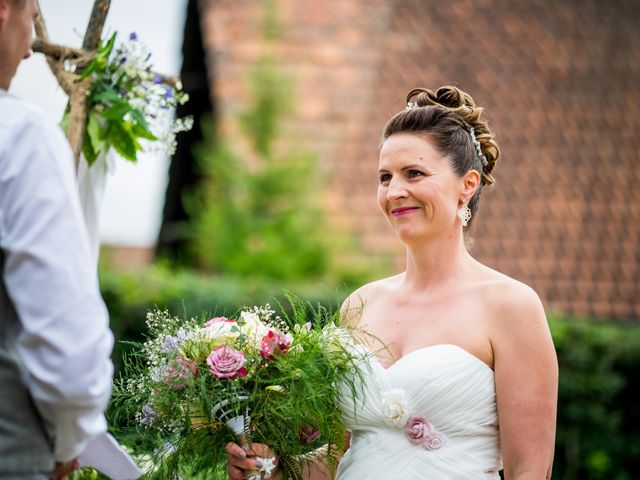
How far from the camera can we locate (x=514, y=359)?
3.19m

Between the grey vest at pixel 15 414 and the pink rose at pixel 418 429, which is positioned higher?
the grey vest at pixel 15 414

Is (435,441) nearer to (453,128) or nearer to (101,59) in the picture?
(453,128)

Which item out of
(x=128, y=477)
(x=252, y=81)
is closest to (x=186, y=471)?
(x=128, y=477)

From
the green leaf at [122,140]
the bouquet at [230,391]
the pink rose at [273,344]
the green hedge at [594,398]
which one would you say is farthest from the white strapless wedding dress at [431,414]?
the green hedge at [594,398]

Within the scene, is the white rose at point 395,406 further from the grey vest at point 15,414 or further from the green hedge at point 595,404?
the green hedge at point 595,404

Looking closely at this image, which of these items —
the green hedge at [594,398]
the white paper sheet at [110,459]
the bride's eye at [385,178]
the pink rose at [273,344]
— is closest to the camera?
the white paper sheet at [110,459]

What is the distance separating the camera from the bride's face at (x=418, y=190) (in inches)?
135

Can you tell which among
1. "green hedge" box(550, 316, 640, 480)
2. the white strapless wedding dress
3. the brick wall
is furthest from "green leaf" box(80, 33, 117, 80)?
the brick wall

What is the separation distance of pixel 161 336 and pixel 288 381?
43cm

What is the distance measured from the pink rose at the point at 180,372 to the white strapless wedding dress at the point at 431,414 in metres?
0.56

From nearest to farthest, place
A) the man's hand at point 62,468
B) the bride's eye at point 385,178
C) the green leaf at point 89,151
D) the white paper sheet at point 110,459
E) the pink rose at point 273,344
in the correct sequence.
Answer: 1. the man's hand at point 62,468
2. the white paper sheet at point 110,459
3. the pink rose at point 273,344
4. the bride's eye at point 385,178
5. the green leaf at point 89,151

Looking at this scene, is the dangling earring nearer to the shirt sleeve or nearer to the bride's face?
the bride's face

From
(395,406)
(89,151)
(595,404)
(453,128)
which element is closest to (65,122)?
(89,151)

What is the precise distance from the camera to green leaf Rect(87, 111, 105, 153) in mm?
3607
